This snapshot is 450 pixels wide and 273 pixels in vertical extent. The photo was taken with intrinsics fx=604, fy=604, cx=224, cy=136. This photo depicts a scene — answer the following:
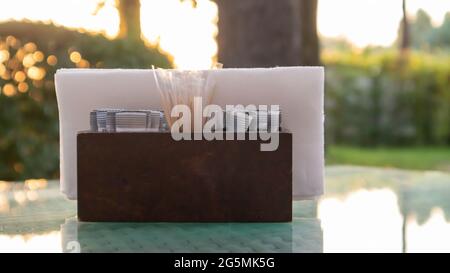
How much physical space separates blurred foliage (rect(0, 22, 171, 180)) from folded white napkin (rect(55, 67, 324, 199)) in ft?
7.73

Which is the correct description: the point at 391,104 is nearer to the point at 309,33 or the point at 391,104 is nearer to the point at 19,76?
the point at 309,33

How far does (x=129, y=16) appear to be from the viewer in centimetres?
650

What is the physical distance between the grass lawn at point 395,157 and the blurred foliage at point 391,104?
0.16m

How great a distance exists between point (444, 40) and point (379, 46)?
301 centimetres

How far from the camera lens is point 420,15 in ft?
39.0

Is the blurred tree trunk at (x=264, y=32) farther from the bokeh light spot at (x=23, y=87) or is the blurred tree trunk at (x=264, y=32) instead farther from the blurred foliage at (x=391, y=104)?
Answer: the blurred foliage at (x=391, y=104)

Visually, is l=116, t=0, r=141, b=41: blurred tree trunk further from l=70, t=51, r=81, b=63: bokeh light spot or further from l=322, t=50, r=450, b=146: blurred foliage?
l=322, t=50, r=450, b=146: blurred foliage

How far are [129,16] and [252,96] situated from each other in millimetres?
3788

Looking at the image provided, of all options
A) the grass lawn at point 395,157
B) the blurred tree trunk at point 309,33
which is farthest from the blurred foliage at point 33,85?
the grass lawn at point 395,157

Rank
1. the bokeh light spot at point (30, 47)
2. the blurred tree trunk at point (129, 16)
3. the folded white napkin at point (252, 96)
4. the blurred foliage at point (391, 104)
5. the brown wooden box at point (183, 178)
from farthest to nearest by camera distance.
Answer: the blurred foliage at point (391, 104), the blurred tree trunk at point (129, 16), the bokeh light spot at point (30, 47), the folded white napkin at point (252, 96), the brown wooden box at point (183, 178)

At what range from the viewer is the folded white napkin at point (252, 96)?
10.0 ft

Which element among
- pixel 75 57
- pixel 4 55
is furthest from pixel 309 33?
pixel 4 55
